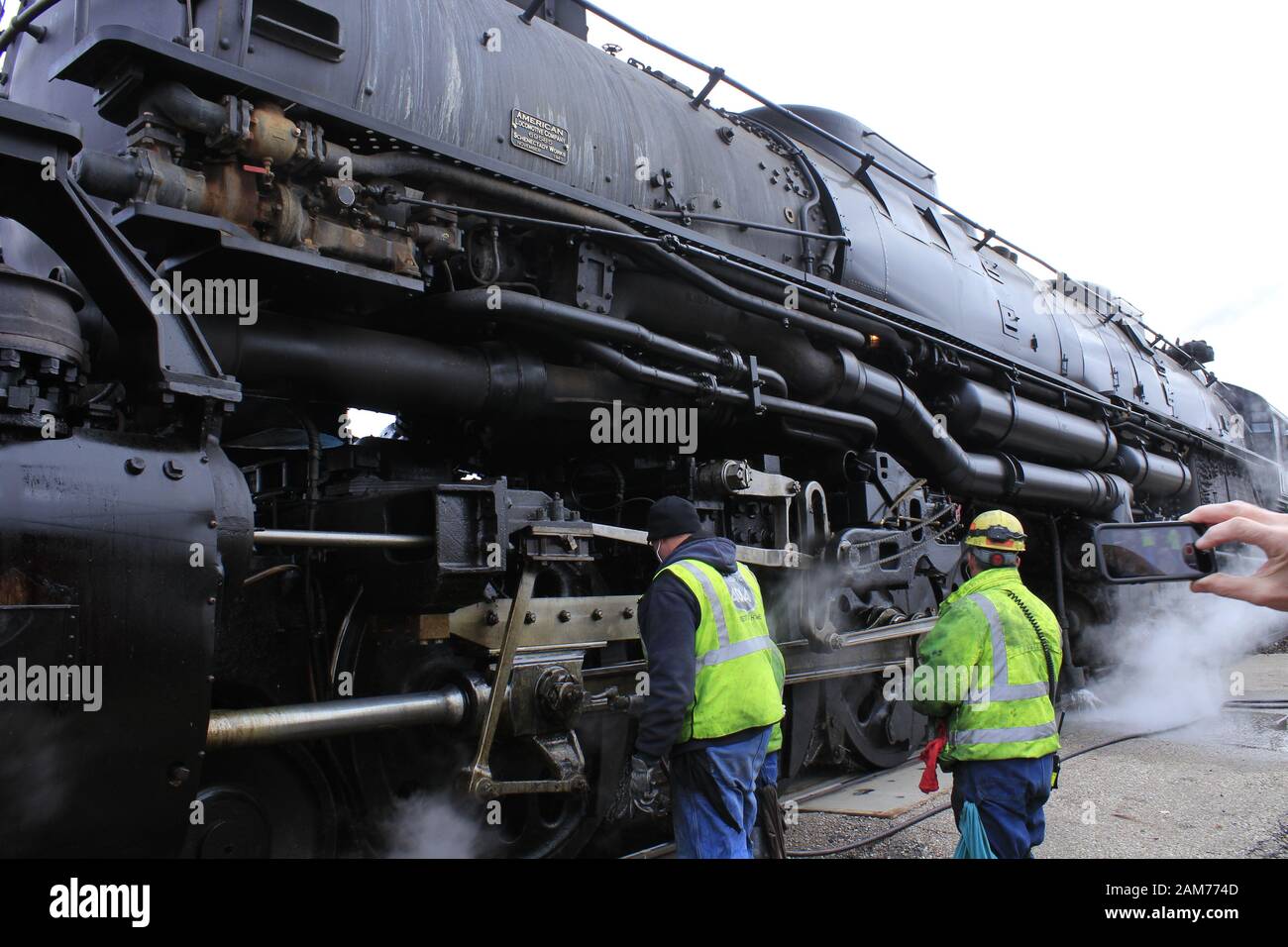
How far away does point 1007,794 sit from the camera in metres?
3.36

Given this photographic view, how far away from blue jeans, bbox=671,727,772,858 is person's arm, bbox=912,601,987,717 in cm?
66

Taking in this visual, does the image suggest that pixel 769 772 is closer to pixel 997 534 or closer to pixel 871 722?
pixel 997 534

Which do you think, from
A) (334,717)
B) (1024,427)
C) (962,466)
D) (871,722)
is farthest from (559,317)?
(1024,427)

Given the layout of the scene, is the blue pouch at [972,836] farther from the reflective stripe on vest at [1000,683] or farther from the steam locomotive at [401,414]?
the steam locomotive at [401,414]

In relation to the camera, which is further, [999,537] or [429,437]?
[429,437]

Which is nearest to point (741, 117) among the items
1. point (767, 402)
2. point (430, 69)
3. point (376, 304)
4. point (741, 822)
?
point (767, 402)

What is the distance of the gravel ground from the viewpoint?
4.60m

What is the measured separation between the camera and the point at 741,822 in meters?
3.33

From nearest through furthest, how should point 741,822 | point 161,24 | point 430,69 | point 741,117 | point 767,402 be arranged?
1. point 161,24
2. point 741,822
3. point 430,69
4. point 767,402
5. point 741,117

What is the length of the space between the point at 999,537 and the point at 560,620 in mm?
1725

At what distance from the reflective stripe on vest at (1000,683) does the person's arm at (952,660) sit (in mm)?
37

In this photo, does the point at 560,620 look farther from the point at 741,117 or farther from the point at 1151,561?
the point at 741,117

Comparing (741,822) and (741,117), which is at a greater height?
(741,117)

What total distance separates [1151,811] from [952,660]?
2.71 metres
